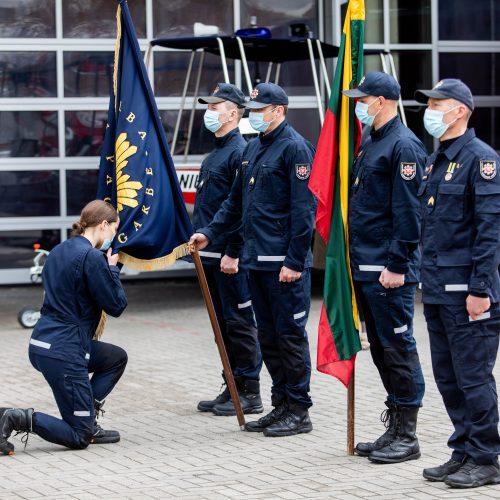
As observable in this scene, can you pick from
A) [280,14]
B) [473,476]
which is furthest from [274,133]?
[280,14]

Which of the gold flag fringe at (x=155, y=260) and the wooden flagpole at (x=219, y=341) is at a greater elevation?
the gold flag fringe at (x=155, y=260)

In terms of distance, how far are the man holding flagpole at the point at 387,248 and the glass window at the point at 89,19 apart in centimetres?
956

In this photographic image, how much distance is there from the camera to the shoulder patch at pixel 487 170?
6145 millimetres

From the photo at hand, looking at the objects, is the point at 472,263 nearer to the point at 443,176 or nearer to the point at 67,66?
the point at 443,176

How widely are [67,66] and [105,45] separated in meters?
0.55

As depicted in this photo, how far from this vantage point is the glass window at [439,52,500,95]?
1734cm

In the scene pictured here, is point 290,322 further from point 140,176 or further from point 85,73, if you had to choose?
point 85,73

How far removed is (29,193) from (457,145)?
10.3 meters

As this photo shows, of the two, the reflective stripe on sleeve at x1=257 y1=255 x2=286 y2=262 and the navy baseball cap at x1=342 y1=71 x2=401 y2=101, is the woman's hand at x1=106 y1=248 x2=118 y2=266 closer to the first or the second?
the reflective stripe on sleeve at x1=257 y1=255 x2=286 y2=262

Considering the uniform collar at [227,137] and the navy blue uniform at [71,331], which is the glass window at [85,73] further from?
the navy blue uniform at [71,331]

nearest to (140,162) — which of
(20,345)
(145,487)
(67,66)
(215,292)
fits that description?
(215,292)

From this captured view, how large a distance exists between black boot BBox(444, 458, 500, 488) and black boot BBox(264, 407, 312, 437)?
1543mm

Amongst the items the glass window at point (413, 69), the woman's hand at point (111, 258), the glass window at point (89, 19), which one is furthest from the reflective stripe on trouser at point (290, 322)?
the glass window at point (413, 69)

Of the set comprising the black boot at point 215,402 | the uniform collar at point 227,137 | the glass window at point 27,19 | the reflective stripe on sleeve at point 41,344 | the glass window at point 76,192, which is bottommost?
the black boot at point 215,402
